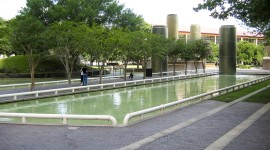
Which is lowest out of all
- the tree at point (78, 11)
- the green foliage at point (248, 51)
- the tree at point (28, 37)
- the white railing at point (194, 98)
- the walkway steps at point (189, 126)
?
the walkway steps at point (189, 126)

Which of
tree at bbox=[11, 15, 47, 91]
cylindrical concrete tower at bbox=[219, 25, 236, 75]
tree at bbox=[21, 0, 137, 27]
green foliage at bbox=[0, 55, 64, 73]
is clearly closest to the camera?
tree at bbox=[11, 15, 47, 91]

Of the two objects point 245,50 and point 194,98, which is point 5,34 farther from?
point 245,50

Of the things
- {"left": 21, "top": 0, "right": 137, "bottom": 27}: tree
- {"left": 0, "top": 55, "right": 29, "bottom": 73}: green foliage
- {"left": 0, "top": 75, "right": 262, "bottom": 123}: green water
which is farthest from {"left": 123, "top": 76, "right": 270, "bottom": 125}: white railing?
{"left": 0, "top": 55, "right": 29, "bottom": 73}: green foliage

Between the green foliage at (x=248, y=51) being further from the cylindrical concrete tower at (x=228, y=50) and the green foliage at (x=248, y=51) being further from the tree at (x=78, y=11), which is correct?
the tree at (x=78, y=11)

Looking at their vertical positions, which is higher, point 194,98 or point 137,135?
point 194,98

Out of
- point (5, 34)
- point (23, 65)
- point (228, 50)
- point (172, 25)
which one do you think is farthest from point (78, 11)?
point (228, 50)

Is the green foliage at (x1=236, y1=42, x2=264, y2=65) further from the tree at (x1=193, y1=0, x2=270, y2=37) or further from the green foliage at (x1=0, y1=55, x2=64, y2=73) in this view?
the tree at (x1=193, y1=0, x2=270, y2=37)

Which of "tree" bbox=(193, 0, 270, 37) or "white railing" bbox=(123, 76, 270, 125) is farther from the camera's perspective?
"tree" bbox=(193, 0, 270, 37)

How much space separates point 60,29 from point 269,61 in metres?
59.8

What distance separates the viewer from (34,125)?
11.4 meters

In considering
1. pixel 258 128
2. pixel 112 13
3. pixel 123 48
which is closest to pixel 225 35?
pixel 112 13

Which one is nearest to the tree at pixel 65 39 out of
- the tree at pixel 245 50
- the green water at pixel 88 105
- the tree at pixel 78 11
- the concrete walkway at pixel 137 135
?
the green water at pixel 88 105

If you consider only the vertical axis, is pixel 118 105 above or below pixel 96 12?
below

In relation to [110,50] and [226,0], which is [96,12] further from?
[226,0]
